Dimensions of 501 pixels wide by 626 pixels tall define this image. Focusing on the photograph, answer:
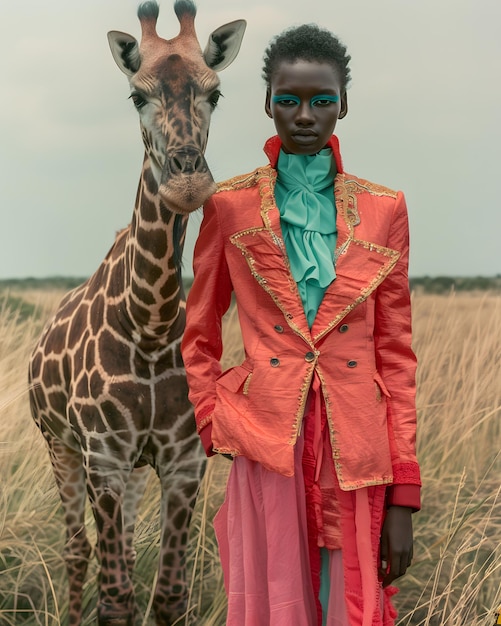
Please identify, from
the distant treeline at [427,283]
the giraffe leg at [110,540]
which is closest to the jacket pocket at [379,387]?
the giraffe leg at [110,540]

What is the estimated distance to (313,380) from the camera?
4.92 feet

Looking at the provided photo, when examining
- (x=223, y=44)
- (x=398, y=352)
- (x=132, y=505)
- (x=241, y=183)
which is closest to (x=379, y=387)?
(x=398, y=352)

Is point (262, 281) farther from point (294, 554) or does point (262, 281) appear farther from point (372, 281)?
point (294, 554)

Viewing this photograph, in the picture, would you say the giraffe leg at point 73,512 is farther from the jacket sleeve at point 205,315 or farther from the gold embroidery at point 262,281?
the gold embroidery at point 262,281

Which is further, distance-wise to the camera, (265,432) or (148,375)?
(148,375)

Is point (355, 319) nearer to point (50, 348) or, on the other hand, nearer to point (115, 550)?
point (115, 550)

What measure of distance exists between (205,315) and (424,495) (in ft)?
4.43

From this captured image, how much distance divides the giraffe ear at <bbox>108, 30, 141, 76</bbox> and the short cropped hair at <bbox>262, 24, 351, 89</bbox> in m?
0.41

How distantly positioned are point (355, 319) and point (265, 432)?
266 mm

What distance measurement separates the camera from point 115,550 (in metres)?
2.00

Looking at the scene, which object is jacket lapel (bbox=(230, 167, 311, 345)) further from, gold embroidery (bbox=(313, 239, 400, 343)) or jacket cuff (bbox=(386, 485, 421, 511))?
jacket cuff (bbox=(386, 485, 421, 511))

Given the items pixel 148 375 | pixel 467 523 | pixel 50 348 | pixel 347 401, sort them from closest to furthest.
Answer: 1. pixel 347 401
2. pixel 148 375
3. pixel 50 348
4. pixel 467 523

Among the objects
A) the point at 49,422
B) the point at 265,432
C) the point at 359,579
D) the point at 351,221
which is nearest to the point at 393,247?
the point at 351,221

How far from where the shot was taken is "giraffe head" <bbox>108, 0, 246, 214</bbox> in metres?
1.73
